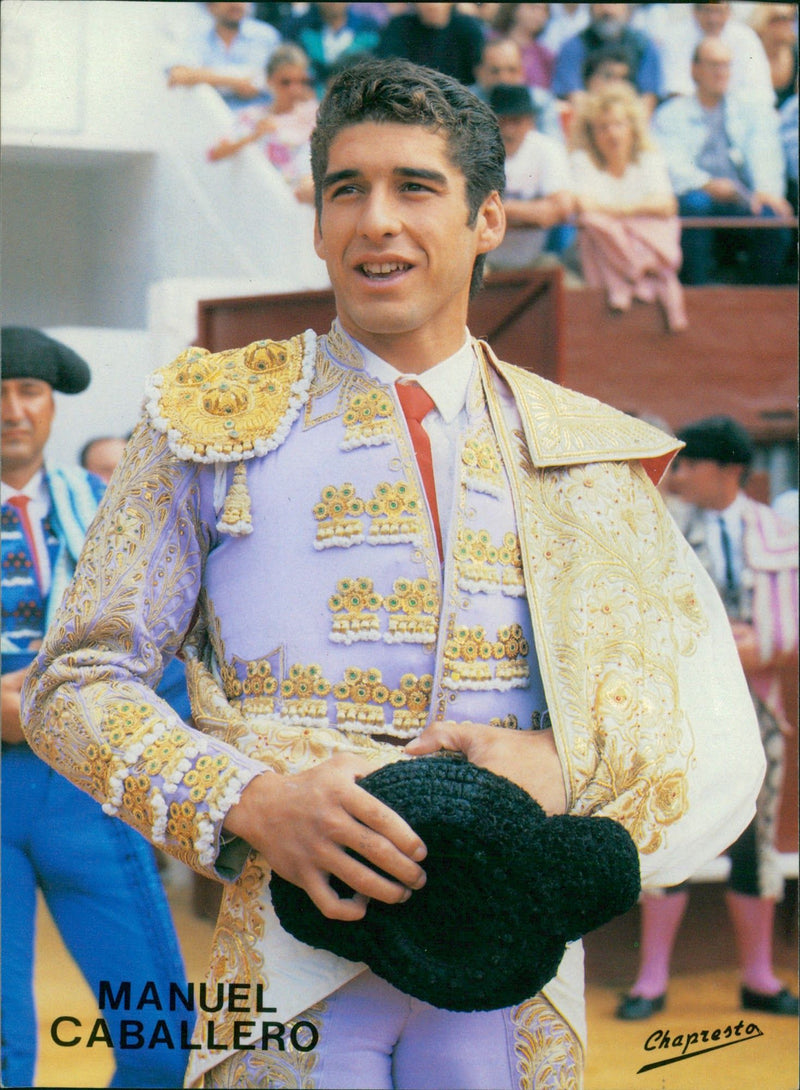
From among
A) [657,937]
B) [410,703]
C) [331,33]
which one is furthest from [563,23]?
[410,703]

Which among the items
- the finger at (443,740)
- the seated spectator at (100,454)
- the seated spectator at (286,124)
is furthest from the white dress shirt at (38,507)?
the finger at (443,740)

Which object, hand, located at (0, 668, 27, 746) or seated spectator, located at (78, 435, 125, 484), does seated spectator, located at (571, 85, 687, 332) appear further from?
hand, located at (0, 668, 27, 746)

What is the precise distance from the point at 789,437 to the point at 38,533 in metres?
2.28

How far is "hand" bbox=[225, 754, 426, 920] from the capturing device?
1.42m

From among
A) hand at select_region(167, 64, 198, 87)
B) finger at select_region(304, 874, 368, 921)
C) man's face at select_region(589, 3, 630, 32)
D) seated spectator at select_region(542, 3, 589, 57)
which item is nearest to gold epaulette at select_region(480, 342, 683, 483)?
finger at select_region(304, 874, 368, 921)

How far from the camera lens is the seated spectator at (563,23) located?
4.73 m

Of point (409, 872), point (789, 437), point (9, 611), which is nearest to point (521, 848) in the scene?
point (409, 872)

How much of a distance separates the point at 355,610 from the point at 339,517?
12 centimetres

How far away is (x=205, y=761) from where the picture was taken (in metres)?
1.52

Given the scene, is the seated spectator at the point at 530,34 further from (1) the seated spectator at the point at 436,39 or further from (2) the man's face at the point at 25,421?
(2) the man's face at the point at 25,421

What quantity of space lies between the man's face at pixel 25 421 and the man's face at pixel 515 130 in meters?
1.78

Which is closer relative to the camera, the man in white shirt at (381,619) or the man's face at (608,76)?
the man in white shirt at (381,619)

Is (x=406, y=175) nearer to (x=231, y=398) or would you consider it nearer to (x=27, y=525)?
(x=231, y=398)

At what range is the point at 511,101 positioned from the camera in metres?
4.22
